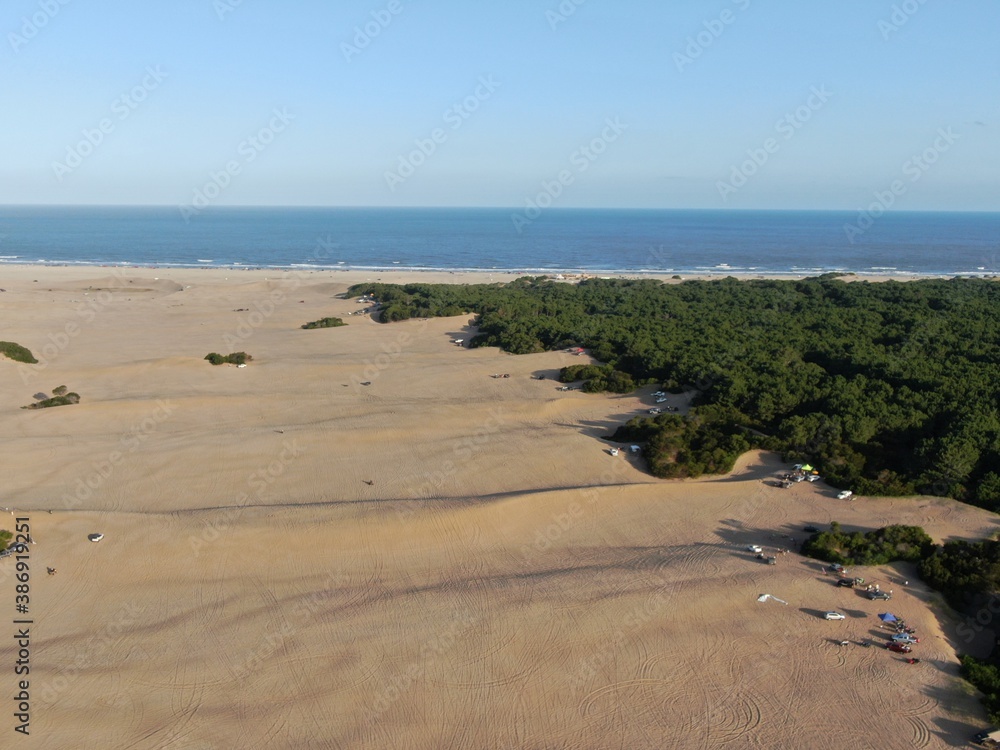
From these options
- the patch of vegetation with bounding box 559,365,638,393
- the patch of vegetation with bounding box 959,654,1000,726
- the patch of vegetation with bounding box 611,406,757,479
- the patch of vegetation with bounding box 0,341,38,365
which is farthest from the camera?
the patch of vegetation with bounding box 0,341,38,365

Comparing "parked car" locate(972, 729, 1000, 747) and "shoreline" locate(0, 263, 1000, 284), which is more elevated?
"shoreline" locate(0, 263, 1000, 284)

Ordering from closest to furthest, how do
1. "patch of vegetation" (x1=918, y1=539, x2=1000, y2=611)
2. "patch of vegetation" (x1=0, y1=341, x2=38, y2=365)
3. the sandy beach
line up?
the sandy beach
"patch of vegetation" (x1=918, y1=539, x2=1000, y2=611)
"patch of vegetation" (x1=0, y1=341, x2=38, y2=365)

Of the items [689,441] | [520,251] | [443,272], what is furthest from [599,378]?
[520,251]

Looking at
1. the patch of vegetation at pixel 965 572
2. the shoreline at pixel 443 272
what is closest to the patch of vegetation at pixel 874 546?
the patch of vegetation at pixel 965 572

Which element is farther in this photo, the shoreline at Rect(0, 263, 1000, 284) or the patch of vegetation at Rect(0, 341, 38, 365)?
the shoreline at Rect(0, 263, 1000, 284)

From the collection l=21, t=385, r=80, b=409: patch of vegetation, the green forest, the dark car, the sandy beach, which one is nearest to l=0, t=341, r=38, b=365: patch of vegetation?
l=21, t=385, r=80, b=409: patch of vegetation

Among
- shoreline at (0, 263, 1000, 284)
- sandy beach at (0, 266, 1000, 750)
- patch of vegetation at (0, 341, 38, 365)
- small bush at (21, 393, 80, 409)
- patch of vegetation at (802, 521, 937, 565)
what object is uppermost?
shoreline at (0, 263, 1000, 284)

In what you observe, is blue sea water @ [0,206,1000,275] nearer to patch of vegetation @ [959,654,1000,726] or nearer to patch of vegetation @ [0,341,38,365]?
patch of vegetation @ [0,341,38,365]
